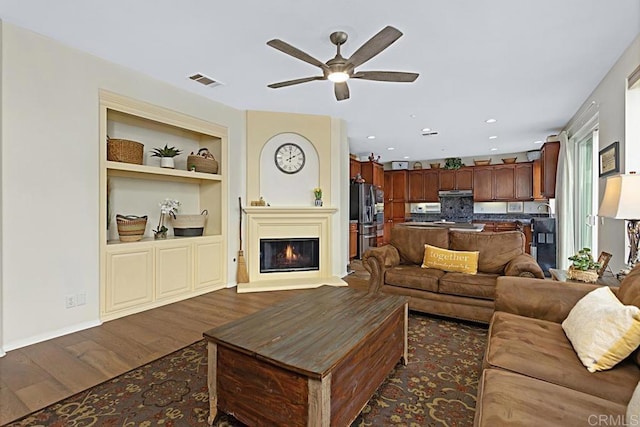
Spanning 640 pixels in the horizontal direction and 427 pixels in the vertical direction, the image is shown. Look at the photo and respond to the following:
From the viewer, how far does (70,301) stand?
2.93 metres

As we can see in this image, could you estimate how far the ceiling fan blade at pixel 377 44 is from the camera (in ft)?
6.63

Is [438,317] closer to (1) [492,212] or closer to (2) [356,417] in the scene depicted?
(2) [356,417]

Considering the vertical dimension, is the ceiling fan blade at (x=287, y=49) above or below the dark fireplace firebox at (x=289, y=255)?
above

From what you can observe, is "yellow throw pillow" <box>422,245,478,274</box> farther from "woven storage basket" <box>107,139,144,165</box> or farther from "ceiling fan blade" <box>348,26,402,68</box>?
"woven storage basket" <box>107,139,144,165</box>

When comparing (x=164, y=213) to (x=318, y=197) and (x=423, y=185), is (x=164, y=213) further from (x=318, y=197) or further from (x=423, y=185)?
(x=423, y=185)

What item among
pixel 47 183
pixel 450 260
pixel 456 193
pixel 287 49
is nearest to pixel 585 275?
pixel 450 260

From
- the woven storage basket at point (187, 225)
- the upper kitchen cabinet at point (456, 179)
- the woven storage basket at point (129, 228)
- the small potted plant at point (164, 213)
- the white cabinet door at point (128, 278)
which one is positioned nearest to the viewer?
the white cabinet door at point (128, 278)

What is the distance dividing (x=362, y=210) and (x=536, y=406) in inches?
232

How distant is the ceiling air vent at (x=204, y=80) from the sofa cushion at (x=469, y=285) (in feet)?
11.0

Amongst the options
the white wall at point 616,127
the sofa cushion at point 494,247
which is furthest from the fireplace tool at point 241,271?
the white wall at point 616,127

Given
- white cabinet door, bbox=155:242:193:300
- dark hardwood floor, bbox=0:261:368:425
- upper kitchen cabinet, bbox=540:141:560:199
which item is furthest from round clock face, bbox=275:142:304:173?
upper kitchen cabinet, bbox=540:141:560:199

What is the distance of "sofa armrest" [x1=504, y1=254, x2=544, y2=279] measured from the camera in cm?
301

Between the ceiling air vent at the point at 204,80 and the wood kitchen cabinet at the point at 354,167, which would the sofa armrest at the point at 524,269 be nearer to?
the ceiling air vent at the point at 204,80

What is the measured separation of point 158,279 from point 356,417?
9.56 ft
